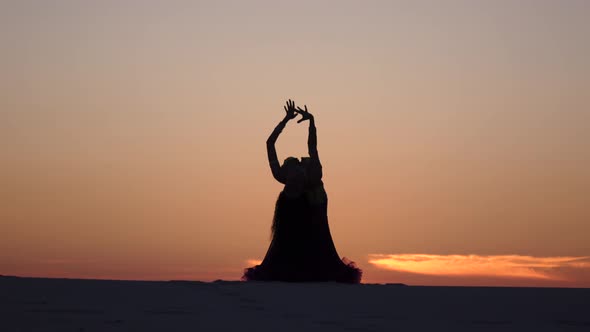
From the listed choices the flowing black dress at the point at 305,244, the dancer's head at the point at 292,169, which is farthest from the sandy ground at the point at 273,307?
the dancer's head at the point at 292,169

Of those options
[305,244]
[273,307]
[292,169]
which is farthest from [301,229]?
[273,307]

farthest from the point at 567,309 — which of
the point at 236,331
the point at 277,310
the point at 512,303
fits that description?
the point at 236,331

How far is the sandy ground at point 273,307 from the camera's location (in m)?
11.7

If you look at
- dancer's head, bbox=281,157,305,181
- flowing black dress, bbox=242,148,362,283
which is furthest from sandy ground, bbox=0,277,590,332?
dancer's head, bbox=281,157,305,181

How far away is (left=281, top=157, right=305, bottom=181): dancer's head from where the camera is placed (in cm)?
1992

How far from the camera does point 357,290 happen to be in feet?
51.6

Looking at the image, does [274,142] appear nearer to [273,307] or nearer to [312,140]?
[312,140]

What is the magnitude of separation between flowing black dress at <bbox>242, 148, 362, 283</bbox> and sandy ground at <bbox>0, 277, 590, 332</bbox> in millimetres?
3143

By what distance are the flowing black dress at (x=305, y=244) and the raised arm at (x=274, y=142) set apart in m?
0.42

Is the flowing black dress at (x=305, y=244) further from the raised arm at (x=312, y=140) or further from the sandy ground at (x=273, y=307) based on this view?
the sandy ground at (x=273, y=307)

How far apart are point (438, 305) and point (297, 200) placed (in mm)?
6411

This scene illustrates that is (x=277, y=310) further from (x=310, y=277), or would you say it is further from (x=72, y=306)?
(x=310, y=277)

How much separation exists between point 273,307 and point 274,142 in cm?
742

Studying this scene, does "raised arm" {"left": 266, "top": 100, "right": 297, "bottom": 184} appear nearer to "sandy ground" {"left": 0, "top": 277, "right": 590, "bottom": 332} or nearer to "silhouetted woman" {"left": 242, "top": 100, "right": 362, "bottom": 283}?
"silhouetted woman" {"left": 242, "top": 100, "right": 362, "bottom": 283}
